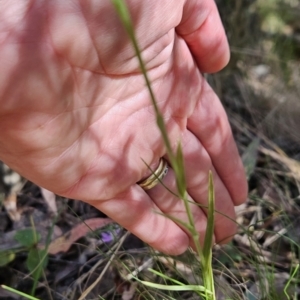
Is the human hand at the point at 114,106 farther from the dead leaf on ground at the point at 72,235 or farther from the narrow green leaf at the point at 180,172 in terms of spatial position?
the narrow green leaf at the point at 180,172

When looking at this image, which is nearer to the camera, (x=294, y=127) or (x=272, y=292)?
(x=272, y=292)

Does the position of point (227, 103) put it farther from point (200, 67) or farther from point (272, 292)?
point (272, 292)

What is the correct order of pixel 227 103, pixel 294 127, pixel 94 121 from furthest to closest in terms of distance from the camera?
1. pixel 227 103
2. pixel 294 127
3. pixel 94 121

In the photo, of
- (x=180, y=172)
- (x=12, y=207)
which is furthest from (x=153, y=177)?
(x=180, y=172)

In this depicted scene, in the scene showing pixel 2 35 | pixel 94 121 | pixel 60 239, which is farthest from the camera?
pixel 60 239

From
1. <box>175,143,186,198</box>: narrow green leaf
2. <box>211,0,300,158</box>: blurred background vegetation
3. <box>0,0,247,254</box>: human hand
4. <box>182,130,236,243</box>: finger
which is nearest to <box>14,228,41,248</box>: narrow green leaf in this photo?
<box>0,0,247,254</box>: human hand

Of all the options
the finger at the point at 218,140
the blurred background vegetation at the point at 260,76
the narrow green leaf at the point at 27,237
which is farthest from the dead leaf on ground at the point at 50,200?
the blurred background vegetation at the point at 260,76

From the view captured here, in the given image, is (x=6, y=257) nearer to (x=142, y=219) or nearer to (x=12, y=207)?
(x=12, y=207)

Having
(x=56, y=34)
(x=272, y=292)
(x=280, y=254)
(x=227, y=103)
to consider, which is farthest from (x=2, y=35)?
(x=227, y=103)
